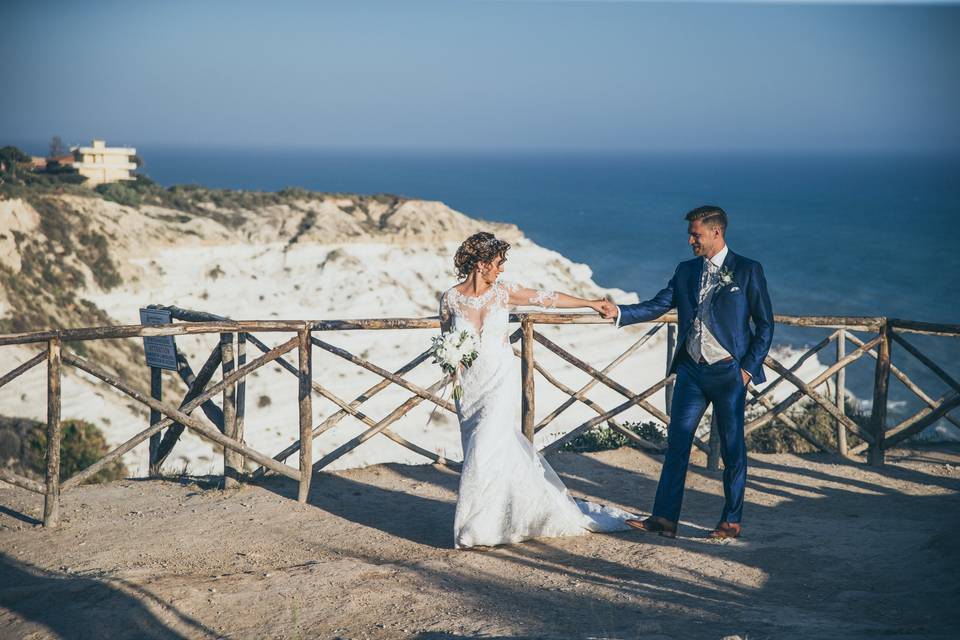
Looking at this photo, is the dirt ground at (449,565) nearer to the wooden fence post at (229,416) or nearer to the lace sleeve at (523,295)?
the wooden fence post at (229,416)

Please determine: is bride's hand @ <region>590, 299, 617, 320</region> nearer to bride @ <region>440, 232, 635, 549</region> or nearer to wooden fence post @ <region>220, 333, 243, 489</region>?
bride @ <region>440, 232, 635, 549</region>

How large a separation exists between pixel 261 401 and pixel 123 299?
7928mm

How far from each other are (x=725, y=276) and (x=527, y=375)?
2.38 m

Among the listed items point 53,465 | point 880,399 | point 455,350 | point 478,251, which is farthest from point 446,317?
point 880,399

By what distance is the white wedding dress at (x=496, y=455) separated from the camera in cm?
673

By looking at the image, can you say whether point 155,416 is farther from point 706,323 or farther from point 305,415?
point 706,323

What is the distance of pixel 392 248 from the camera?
136 ft

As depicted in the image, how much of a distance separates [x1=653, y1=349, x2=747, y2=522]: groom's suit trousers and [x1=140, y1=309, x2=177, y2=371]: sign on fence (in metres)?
4.35

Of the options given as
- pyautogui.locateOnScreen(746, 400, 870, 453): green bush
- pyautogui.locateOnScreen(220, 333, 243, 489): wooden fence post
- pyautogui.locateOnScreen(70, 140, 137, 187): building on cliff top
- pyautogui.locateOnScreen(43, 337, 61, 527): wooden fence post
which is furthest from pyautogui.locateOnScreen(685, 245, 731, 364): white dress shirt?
pyautogui.locateOnScreen(70, 140, 137, 187): building on cliff top

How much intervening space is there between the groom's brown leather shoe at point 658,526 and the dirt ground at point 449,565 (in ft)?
0.23

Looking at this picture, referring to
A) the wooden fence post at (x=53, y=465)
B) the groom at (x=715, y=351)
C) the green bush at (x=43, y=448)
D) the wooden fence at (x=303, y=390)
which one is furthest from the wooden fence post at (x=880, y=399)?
the green bush at (x=43, y=448)

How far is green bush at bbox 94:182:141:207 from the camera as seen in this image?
4100 centimetres

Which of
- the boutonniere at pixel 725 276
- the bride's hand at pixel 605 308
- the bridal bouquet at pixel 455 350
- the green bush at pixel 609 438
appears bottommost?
the green bush at pixel 609 438

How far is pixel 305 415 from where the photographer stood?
8.04 metres
